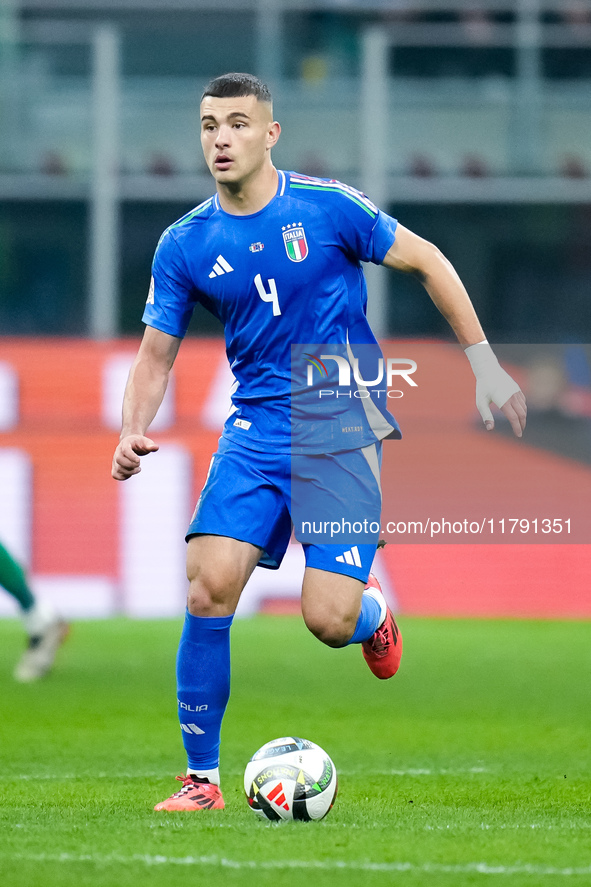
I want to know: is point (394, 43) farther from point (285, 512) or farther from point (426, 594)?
point (285, 512)

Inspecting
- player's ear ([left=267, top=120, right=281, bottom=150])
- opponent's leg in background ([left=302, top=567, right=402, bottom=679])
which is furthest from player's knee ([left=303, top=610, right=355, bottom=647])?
player's ear ([left=267, top=120, right=281, bottom=150])

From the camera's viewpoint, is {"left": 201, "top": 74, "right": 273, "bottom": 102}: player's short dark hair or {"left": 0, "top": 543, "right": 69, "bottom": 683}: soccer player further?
{"left": 0, "top": 543, "right": 69, "bottom": 683}: soccer player

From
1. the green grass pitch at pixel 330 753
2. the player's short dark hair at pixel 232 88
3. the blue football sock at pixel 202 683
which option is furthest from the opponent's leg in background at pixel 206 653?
the player's short dark hair at pixel 232 88

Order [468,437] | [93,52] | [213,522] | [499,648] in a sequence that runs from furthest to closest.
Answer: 1. [93,52]
2. [468,437]
3. [499,648]
4. [213,522]

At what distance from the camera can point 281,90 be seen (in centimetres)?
1135

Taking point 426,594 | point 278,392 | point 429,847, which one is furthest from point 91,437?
point 429,847

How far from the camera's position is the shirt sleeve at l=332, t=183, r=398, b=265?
4373 mm

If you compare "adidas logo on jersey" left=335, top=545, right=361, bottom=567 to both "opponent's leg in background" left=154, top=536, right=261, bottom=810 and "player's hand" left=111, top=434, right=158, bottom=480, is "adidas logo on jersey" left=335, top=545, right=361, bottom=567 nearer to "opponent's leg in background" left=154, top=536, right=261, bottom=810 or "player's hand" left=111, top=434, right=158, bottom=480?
"opponent's leg in background" left=154, top=536, right=261, bottom=810

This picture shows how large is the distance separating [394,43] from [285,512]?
26.1ft

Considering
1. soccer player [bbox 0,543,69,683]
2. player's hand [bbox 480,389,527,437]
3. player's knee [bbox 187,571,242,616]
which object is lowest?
soccer player [bbox 0,543,69,683]

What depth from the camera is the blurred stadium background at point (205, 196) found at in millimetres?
10000

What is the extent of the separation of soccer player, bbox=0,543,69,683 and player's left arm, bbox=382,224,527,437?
11.7ft

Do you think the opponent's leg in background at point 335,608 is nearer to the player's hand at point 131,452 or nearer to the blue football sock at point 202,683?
the blue football sock at point 202,683

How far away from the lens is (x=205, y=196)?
36.1ft
